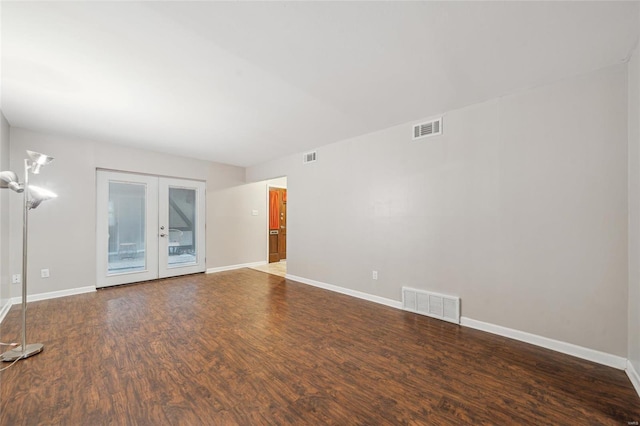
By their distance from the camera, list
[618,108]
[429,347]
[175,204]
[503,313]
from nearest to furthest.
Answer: [618,108] → [429,347] → [503,313] → [175,204]

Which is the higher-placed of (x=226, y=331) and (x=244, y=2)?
(x=244, y=2)

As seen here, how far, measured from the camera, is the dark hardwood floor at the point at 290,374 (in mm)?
1739

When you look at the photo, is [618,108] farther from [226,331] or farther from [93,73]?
[93,73]

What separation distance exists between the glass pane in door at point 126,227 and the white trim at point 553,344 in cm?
581

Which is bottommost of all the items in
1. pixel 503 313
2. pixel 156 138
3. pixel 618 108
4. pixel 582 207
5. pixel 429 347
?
pixel 429 347

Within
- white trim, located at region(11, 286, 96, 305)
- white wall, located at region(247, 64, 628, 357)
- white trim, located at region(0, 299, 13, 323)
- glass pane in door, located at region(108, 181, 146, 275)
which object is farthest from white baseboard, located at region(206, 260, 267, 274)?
white wall, located at region(247, 64, 628, 357)

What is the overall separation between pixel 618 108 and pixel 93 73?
15.8 feet

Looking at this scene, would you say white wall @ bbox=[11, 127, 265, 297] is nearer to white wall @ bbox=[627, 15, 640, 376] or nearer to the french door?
the french door

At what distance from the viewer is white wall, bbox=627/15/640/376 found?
6.72 ft

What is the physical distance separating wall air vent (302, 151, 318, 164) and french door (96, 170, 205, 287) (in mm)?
2642

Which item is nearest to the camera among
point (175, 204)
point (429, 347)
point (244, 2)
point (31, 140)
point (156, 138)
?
point (244, 2)

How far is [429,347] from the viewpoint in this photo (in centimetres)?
264

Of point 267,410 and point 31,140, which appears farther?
point 31,140

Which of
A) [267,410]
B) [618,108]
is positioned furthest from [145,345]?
[618,108]
